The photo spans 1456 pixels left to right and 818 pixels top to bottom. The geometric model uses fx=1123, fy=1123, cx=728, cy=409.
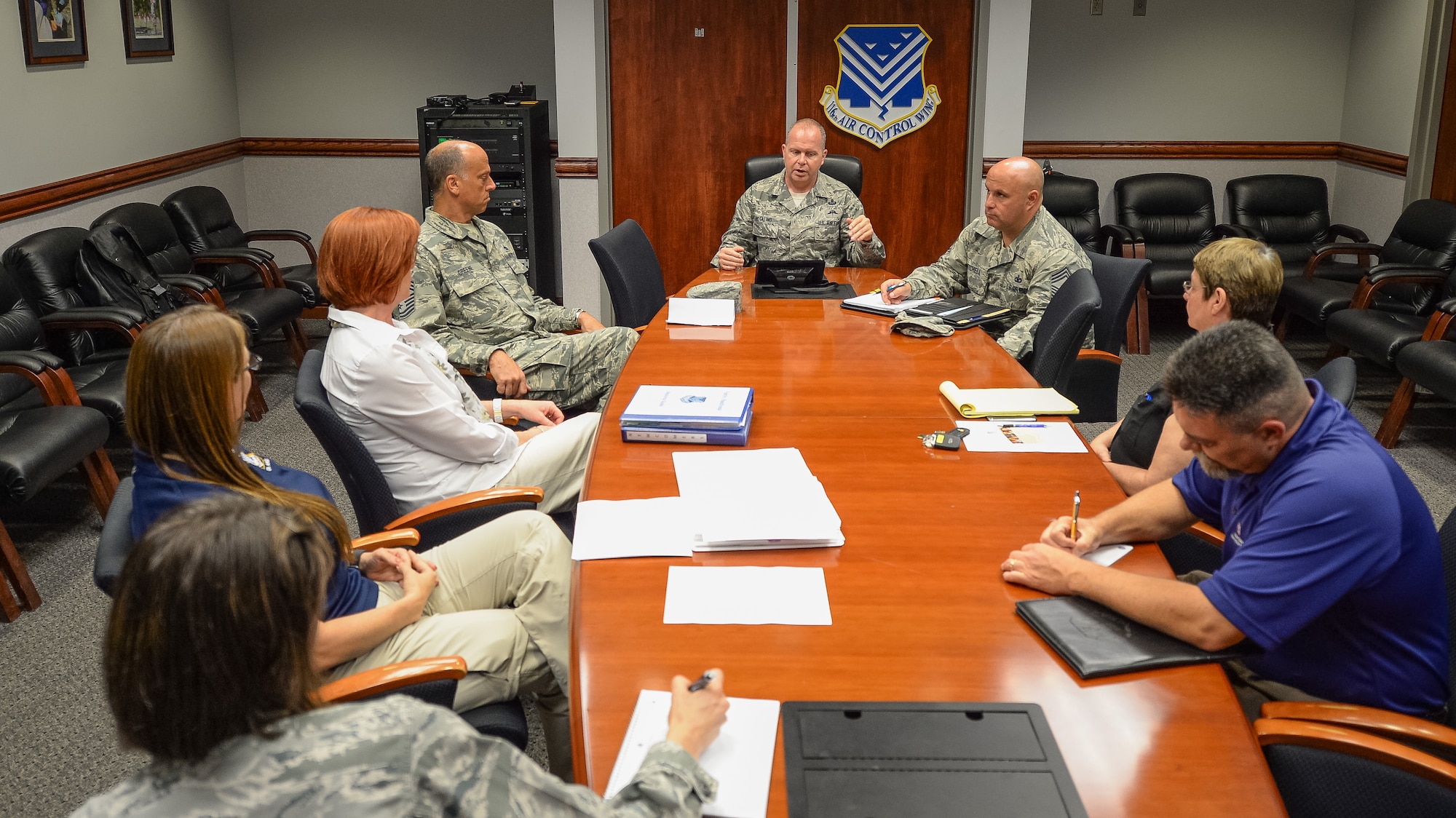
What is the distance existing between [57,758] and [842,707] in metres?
2.04

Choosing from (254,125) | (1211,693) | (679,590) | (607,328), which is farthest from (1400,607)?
(254,125)

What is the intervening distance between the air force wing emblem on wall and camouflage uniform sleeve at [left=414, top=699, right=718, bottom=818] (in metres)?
5.20

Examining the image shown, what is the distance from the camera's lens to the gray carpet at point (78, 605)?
99.0 inches

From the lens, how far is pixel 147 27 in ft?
18.6

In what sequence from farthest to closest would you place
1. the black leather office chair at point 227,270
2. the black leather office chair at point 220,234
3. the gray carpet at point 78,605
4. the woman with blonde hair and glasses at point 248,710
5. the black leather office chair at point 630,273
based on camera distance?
the black leather office chair at point 220,234 < the black leather office chair at point 227,270 < the black leather office chair at point 630,273 < the gray carpet at point 78,605 < the woman with blonde hair and glasses at point 248,710

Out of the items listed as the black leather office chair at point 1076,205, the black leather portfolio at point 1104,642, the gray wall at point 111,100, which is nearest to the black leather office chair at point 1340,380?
the black leather portfolio at point 1104,642

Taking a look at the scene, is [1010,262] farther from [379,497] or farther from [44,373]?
[44,373]

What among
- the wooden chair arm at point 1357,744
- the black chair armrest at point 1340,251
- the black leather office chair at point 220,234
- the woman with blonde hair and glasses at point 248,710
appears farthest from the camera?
the black chair armrest at point 1340,251

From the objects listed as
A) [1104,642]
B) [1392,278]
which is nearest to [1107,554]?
[1104,642]

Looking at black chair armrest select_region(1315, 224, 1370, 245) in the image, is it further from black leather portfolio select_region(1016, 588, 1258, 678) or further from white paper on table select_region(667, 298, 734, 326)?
black leather portfolio select_region(1016, 588, 1258, 678)

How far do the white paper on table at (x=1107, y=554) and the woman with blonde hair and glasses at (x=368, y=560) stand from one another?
3.14 feet

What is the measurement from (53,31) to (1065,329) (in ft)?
14.7

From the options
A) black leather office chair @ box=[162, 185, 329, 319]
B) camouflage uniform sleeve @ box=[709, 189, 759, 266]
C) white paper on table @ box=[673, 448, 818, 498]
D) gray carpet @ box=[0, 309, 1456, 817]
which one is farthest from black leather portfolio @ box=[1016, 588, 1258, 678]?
black leather office chair @ box=[162, 185, 329, 319]

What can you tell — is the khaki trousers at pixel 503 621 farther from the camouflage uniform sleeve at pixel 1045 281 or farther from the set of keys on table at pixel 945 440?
the camouflage uniform sleeve at pixel 1045 281
